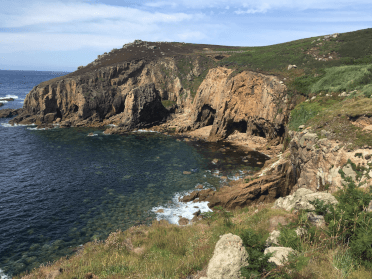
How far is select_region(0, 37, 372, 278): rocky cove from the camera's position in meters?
19.4

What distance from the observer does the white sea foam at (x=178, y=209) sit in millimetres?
24828

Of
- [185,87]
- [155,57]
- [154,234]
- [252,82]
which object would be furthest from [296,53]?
[154,234]

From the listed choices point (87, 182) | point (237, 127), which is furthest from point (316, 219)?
point (237, 127)

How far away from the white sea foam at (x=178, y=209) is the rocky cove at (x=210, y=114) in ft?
2.90

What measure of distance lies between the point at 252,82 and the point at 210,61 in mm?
46325

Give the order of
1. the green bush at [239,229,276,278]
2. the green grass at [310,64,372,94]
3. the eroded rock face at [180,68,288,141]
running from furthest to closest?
1. the eroded rock face at [180,68,288,141]
2. the green grass at [310,64,372,94]
3. the green bush at [239,229,276,278]

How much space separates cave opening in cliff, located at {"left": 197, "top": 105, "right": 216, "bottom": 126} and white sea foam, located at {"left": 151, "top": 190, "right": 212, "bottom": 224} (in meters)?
36.4

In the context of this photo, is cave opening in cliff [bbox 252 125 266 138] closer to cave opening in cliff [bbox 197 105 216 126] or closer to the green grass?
the green grass

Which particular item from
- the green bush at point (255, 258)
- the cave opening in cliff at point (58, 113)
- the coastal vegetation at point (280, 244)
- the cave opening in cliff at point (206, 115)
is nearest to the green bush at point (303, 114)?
the coastal vegetation at point (280, 244)

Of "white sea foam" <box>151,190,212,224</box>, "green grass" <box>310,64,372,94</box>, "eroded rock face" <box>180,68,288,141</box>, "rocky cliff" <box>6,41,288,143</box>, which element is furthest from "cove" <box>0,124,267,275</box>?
"green grass" <box>310,64,372,94</box>

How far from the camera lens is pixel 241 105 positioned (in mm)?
51000

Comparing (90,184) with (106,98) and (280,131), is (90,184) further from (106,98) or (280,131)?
(106,98)

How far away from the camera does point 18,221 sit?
2452 cm

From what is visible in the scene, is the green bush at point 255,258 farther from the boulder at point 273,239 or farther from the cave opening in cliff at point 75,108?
the cave opening in cliff at point 75,108
